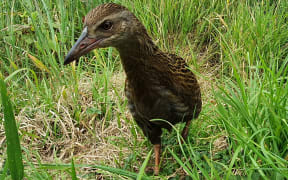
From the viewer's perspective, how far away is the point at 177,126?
103 inches

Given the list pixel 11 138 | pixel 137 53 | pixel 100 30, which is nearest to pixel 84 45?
pixel 100 30

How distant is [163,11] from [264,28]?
0.93 meters

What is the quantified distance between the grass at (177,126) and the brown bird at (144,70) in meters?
0.16

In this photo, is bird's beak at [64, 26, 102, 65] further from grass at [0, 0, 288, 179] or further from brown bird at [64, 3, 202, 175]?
grass at [0, 0, 288, 179]

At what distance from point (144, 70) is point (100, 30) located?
34 centimetres

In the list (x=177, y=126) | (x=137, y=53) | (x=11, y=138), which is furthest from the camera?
(x=177, y=126)

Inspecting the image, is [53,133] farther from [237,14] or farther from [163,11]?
[237,14]

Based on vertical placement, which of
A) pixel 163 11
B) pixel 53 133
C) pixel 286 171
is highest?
pixel 163 11

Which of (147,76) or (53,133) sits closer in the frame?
(147,76)

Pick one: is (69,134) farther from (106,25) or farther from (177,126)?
(106,25)

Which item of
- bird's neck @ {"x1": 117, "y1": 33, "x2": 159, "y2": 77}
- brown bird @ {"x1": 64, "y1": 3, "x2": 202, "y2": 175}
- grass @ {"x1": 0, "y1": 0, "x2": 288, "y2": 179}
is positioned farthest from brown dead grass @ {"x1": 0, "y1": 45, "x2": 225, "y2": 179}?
bird's neck @ {"x1": 117, "y1": 33, "x2": 159, "y2": 77}

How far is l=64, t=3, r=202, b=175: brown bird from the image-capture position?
5.49 feet

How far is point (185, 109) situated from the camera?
2133mm

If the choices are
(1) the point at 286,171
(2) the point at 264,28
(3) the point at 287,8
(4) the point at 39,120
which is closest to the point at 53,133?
(4) the point at 39,120
